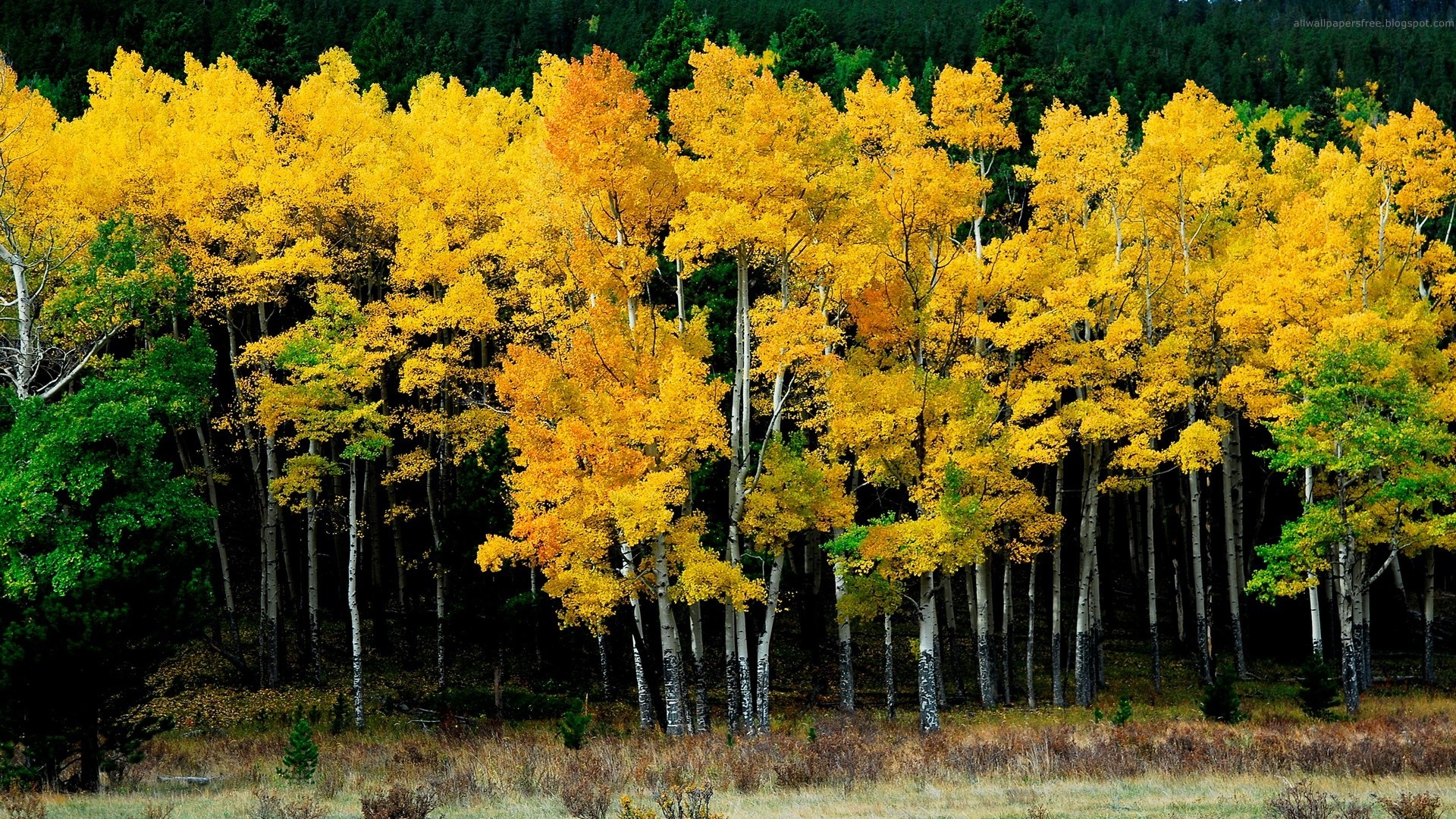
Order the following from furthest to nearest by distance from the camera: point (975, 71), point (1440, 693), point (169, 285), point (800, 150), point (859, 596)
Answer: point (1440, 693) → point (975, 71) → point (859, 596) → point (800, 150) → point (169, 285)

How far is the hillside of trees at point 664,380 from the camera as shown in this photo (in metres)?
19.2

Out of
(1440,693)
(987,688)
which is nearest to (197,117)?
(987,688)

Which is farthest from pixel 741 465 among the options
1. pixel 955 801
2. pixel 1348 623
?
pixel 1348 623

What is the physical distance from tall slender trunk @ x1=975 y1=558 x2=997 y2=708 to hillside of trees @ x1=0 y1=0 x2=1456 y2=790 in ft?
0.70

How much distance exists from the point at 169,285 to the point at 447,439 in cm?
949

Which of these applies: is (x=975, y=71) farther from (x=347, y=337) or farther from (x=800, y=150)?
(x=347, y=337)

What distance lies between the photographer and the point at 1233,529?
29.3m

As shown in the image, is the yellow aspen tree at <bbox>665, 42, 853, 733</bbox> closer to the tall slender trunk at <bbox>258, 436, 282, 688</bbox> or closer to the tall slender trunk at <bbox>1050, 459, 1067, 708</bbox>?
the tall slender trunk at <bbox>1050, 459, 1067, 708</bbox>

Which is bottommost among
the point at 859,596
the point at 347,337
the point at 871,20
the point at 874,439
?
the point at 859,596

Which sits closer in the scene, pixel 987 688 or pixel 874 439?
pixel 874 439

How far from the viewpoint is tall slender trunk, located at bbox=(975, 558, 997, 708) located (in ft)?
83.6

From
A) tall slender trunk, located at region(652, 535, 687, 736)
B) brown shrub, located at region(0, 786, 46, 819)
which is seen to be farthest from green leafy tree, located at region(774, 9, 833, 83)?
brown shrub, located at region(0, 786, 46, 819)

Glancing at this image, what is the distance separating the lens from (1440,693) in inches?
1083

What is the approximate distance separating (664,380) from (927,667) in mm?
7393
